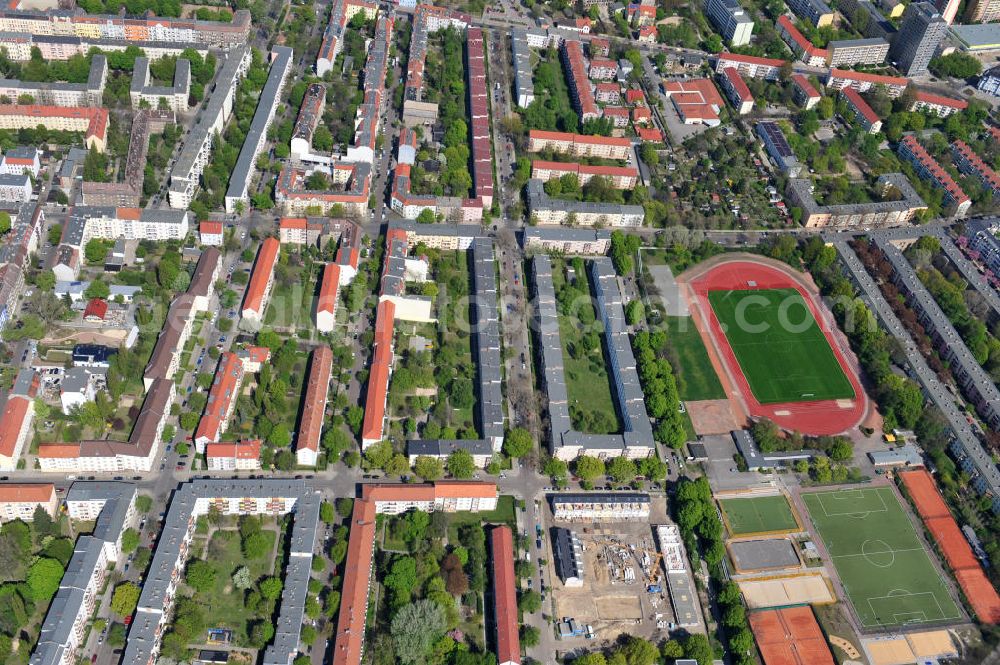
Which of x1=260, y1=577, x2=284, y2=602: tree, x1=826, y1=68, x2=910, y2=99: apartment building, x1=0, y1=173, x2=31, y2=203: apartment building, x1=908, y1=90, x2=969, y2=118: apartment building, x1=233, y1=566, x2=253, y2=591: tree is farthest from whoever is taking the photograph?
x1=826, y1=68, x2=910, y2=99: apartment building

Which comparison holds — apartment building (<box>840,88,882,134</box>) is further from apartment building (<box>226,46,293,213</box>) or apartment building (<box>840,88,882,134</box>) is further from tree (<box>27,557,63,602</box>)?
tree (<box>27,557,63,602</box>)

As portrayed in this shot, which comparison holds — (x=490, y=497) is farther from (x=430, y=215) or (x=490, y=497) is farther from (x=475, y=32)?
(x=475, y=32)

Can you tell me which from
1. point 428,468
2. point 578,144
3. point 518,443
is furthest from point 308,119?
point 428,468

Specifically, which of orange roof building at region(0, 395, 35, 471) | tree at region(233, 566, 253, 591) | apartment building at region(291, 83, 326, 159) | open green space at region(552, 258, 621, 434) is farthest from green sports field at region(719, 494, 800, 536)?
apartment building at region(291, 83, 326, 159)

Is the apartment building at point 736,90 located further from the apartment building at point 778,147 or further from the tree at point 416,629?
the tree at point 416,629

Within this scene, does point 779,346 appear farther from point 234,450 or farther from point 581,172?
point 234,450

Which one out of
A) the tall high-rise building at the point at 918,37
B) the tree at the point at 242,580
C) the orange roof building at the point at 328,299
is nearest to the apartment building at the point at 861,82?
the tall high-rise building at the point at 918,37

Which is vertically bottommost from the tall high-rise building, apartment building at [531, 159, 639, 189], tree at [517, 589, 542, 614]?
tree at [517, 589, 542, 614]
